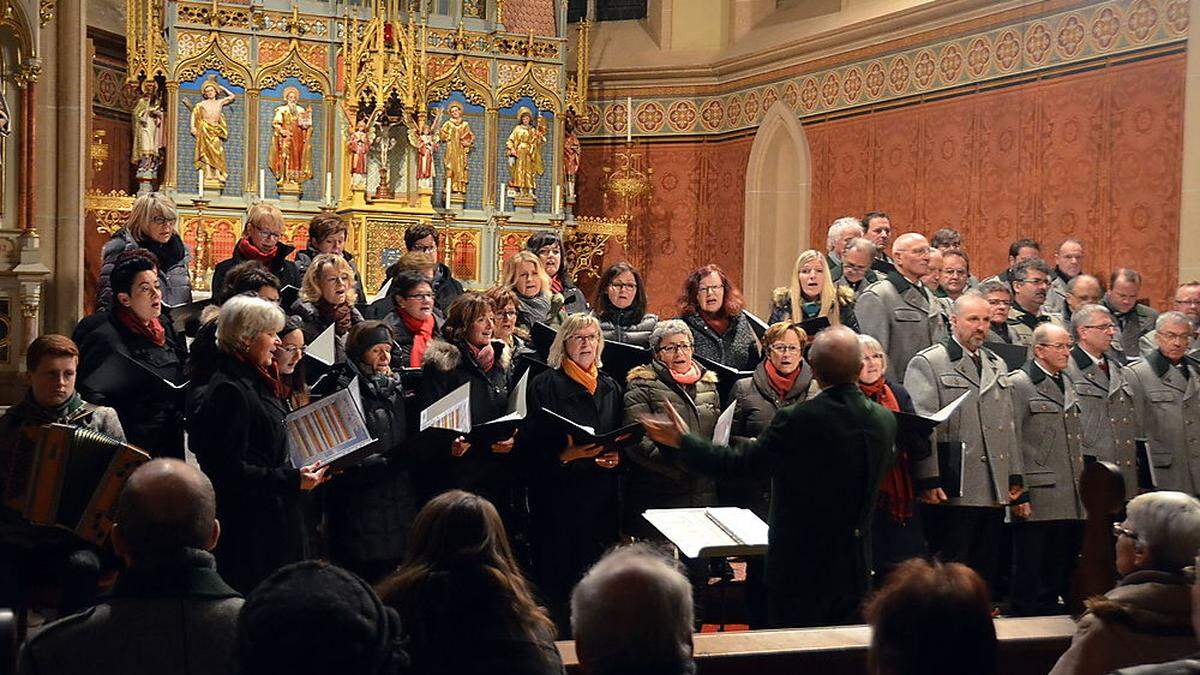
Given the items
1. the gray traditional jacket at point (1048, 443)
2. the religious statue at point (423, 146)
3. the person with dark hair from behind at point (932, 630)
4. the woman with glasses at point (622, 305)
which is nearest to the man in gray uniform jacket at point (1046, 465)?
the gray traditional jacket at point (1048, 443)

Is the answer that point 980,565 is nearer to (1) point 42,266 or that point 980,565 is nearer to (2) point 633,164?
(1) point 42,266

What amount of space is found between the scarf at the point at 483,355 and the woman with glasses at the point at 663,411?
535mm

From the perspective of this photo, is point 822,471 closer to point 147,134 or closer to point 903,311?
point 903,311

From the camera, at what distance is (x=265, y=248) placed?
6.71 metres

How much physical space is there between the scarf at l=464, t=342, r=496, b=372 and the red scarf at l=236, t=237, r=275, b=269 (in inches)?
69.8

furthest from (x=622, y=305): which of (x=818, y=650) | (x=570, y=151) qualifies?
(x=570, y=151)

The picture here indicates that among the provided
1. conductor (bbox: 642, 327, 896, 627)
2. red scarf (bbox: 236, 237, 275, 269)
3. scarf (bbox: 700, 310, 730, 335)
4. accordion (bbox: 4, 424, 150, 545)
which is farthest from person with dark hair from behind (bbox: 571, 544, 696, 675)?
red scarf (bbox: 236, 237, 275, 269)

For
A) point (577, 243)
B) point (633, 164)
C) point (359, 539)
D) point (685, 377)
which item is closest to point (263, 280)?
point (359, 539)

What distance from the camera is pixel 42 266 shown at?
23.5 ft

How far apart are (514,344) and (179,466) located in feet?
10.8

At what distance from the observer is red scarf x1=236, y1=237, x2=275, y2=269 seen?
6.69 m

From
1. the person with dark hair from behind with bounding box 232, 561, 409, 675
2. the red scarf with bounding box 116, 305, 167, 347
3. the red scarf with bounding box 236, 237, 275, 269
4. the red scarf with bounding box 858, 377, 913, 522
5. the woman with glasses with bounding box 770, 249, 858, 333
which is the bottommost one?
the red scarf with bounding box 858, 377, 913, 522

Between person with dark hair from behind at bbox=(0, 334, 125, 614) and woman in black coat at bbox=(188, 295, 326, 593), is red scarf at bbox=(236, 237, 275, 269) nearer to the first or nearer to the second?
woman in black coat at bbox=(188, 295, 326, 593)

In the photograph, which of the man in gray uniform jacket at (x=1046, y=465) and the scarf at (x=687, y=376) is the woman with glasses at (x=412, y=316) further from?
the man in gray uniform jacket at (x=1046, y=465)
